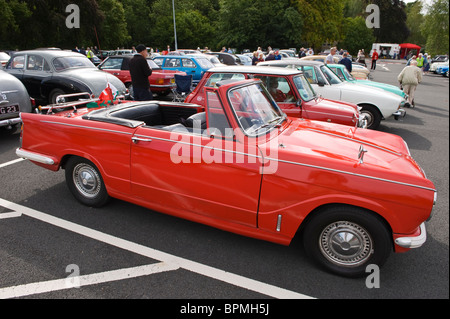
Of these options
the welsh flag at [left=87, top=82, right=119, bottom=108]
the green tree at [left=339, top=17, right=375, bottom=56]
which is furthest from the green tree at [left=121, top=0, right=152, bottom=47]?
the welsh flag at [left=87, top=82, right=119, bottom=108]

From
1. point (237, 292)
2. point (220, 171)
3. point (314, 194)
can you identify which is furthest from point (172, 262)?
point (314, 194)

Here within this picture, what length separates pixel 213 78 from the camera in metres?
6.09

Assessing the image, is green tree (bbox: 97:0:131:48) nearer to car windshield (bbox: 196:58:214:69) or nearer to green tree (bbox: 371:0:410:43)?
car windshield (bbox: 196:58:214:69)

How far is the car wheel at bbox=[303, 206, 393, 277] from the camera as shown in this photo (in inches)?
104

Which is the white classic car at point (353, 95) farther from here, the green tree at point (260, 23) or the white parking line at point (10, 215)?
the green tree at point (260, 23)

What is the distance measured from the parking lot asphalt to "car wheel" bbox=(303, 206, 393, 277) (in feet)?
0.46

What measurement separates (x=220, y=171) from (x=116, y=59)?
405 inches

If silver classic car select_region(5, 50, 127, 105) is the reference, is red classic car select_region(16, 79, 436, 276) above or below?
below

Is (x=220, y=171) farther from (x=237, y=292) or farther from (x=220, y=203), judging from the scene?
(x=237, y=292)

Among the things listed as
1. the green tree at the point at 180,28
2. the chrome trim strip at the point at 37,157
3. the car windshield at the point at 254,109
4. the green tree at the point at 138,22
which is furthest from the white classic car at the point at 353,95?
the green tree at the point at 138,22

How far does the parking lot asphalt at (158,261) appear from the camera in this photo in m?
2.66

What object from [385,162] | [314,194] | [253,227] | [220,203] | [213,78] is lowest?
[253,227]
